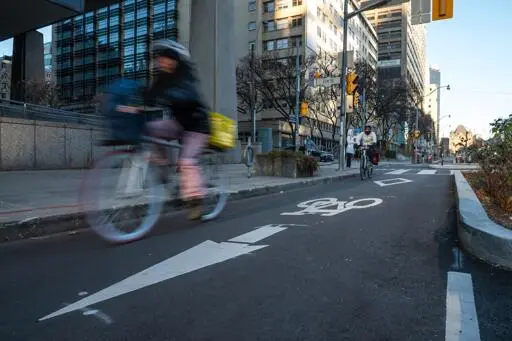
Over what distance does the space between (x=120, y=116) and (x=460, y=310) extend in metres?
3.38

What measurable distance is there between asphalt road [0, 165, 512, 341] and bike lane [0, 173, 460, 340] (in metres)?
0.01

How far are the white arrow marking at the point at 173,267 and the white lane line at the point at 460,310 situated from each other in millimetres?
1833

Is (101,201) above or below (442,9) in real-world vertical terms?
below

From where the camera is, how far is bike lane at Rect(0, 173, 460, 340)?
2529 mm

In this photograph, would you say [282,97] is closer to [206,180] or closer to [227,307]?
[206,180]

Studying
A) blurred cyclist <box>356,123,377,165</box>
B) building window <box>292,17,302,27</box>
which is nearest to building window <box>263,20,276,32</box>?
building window <box>292,17,302,27</box>

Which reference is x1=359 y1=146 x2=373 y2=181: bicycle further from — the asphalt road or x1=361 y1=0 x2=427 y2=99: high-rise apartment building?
x1=361 y1=0 x2=427 y2=99: high-rise apartment building

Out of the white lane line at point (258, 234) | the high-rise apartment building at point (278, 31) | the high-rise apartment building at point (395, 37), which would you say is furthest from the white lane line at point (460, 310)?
the high-rise apartment building at point (395, 37)

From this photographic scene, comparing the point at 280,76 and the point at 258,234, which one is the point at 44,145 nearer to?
the point at 258,234

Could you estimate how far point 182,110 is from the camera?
5.09 meters

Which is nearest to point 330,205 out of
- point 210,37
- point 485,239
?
point 485,239

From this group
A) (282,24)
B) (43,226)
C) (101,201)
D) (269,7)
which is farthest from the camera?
(269,7)

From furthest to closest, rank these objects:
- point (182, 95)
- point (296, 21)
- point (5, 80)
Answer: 1. point (296, 21)
2. point (5, 80)
3. point (182, 95)

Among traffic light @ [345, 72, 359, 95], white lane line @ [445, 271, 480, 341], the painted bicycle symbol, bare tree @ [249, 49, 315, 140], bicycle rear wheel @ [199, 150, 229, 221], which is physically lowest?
white lane line @ [445, 271, 480, 341]
